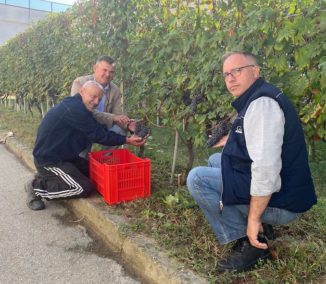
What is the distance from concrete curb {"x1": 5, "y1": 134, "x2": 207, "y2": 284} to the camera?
2639mm

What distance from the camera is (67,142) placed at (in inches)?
165

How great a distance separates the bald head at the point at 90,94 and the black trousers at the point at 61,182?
703mm

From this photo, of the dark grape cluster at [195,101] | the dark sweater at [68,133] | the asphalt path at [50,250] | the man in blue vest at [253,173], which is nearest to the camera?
the man in blue vest at [253,173]

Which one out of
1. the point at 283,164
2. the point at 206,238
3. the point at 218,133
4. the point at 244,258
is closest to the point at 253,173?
the point at 283,164

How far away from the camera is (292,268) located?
8.33 feet

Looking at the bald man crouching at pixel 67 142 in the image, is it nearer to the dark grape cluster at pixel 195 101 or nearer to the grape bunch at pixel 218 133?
the dark grape cluster at pixel 195 101

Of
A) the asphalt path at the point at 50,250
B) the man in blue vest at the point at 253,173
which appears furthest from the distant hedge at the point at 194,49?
the asphalt path at the point at 50,250

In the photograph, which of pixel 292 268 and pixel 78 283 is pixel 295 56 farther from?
pixel 78 283

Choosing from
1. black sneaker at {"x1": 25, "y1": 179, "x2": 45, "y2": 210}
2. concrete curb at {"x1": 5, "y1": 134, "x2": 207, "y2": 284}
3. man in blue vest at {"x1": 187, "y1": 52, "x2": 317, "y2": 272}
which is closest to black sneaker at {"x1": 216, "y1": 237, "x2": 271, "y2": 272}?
man in blue vest at {"x1": 187, "y1": 52, "x2": 317, "y2": 272}

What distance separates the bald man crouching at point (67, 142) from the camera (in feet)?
13.1

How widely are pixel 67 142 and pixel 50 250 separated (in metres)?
1.25

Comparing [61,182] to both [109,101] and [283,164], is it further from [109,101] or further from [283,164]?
[283,164]

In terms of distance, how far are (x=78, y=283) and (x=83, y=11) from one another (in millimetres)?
4470

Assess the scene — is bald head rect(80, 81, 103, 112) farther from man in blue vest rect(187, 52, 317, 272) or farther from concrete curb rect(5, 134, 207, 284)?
man in blue vest rect(187, 52, 317, 272)
